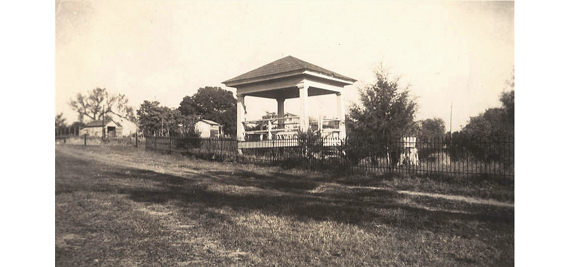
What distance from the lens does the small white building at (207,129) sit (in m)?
5.91

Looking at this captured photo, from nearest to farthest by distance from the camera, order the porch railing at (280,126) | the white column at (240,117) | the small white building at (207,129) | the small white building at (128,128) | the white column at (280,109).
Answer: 1. the small white building at (128,128)
2. the porch railing at (280,126)
3. the white column at (240,117)
4. the small white building at (207,129)
5. the white column at (280,109)

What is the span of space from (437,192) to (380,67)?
1941 mm

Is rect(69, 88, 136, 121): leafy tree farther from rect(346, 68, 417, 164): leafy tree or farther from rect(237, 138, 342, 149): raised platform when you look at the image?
rect(346, 68, 417, 164): leafy tree

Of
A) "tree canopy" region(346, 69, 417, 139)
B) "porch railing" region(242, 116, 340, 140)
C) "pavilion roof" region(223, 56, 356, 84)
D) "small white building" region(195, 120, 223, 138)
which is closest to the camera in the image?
"tree canopy" region(346, 69, 417, 139)

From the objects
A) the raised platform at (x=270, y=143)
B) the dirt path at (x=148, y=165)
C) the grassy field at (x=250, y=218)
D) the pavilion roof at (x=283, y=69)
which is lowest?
the grassy field at (x=250, y=218)

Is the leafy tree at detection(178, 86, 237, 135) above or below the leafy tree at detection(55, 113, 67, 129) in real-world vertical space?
above

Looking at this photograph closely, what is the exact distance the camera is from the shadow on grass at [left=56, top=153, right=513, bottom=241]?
448cm

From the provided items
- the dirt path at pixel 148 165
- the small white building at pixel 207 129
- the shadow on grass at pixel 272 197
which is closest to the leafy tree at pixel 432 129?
the dirt path at pixel 148 165

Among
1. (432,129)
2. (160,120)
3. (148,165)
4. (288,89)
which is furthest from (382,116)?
(148,165)

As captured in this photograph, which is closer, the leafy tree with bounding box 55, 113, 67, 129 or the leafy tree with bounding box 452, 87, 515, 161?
the leafy tree with bounding box 452, 87, 515, 161

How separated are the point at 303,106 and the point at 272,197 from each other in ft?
5.22

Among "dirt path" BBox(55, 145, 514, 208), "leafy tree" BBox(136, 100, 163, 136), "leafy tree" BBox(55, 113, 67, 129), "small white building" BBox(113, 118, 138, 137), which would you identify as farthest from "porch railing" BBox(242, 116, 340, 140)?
"leafy tree" BBox(55, 113, 67, 129)

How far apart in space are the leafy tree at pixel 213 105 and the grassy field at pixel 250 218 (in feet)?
2.88

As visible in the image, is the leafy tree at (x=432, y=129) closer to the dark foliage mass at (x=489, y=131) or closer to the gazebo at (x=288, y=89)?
the dark foliage mass at (x=489, y=131)
